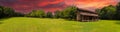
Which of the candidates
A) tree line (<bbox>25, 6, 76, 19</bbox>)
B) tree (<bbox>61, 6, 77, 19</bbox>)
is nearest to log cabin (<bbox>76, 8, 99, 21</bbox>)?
tree (<bbox>61, 6, 77, 19</bbox>)

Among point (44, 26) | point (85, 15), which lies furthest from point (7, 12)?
point (85, 15)

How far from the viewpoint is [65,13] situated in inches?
586

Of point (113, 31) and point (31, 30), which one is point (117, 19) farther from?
point (31, 30)

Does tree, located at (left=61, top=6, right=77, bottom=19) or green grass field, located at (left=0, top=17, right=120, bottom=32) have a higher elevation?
tree, located at (left=61, top=6, right=77, bottom=19)

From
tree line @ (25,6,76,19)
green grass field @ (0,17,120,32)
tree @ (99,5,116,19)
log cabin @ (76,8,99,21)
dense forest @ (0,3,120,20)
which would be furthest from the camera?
log cabin @ (76,8,99,21)

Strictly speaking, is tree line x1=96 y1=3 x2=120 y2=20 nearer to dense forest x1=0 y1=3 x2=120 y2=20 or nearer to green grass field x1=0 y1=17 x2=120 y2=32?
dense forest x1=0 y1=3 x2=120 y2=20

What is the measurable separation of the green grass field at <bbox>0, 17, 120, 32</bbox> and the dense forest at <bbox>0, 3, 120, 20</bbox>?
0.22 m

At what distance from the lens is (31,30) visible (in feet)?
46.1

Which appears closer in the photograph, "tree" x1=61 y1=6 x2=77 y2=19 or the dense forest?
the dense forest

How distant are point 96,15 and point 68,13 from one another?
140 cm

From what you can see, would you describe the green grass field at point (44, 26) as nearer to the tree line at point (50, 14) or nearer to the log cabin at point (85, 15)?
the tree line at point (50, 14)

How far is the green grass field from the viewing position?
46.4 ft

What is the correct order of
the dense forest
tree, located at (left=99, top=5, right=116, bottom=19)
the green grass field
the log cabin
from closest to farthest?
1. the green grass field
2. the dense forest
3. tree, located at (left=99, top=5, right=116, bottom=19)
4. the log cabin

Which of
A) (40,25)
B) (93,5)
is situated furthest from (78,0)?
(40,25)
